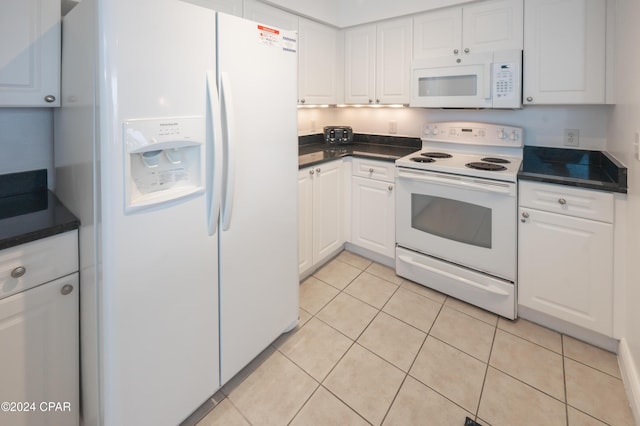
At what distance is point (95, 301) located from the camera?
119cm

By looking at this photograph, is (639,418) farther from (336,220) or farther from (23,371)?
(23,371)

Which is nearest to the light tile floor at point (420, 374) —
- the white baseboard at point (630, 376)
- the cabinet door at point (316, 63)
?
the white baseboard at point (630, 376)

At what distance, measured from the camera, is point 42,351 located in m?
1.25

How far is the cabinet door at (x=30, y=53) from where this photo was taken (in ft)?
4.26

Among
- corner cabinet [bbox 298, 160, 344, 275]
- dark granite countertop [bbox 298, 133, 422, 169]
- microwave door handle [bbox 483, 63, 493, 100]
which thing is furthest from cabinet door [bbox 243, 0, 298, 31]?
microwave door handle [bbox 483, 63, 493, 100]

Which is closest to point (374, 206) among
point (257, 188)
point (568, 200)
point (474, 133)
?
point (474, 133)

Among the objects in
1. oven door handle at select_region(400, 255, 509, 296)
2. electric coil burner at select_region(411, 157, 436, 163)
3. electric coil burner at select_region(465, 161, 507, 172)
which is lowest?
oven door handle at select_region(400, 255, 509, 296)

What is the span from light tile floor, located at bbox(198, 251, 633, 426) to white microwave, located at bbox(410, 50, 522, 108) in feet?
4.88

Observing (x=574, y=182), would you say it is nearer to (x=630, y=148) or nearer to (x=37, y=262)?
(x=630, y=148)

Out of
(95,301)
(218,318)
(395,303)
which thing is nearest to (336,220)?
(395,303)

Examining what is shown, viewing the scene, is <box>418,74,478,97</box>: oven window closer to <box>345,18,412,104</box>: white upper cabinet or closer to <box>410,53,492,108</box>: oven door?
<box>410,53,492,108</box>: oven door

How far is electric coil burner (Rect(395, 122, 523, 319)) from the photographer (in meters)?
2.16

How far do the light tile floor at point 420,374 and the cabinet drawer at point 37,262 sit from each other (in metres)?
0.89

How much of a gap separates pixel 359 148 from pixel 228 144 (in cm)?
205
